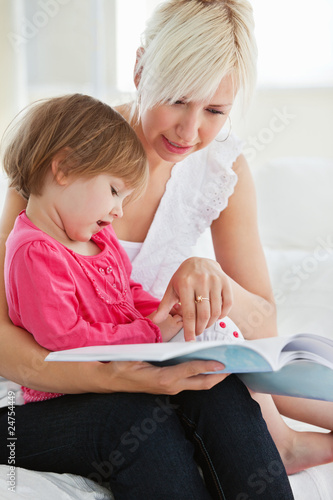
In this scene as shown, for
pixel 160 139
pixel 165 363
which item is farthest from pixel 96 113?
pixel 165 363

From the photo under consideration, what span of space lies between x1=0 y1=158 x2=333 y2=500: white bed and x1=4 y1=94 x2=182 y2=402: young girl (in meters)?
0.24

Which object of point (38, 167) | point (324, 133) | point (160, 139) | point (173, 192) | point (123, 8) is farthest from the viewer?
point (123, 8)

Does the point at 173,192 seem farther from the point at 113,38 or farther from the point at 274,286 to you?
the point at 113,38

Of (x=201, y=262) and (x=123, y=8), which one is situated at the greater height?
(x=123, y=8)

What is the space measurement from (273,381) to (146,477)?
23 centimetres

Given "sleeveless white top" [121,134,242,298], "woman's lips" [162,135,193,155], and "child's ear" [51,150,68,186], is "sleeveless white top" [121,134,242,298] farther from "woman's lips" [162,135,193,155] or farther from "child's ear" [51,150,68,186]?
"child's ear" [51,150,68,186]

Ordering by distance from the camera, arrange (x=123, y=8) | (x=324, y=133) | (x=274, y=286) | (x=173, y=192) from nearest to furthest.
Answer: (x=173, y=192)
(x=274, y=286)
(x=324, y=133)
(x=123, y=8)

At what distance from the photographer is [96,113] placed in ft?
3.46

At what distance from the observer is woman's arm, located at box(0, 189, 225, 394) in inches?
34.2

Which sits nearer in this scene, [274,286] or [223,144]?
[223,144]

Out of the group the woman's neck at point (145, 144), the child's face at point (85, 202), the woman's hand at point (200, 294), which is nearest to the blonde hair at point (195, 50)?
the woman's neck at point (145, 144)

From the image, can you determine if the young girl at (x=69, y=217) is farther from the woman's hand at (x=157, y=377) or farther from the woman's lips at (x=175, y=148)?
the woman's lips at (x=175, y=148)

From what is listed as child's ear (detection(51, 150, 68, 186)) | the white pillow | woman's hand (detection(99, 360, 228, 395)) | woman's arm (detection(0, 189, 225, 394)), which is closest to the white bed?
the white pillow

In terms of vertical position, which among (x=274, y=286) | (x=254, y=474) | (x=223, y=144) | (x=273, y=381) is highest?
(x=223, y=144)
